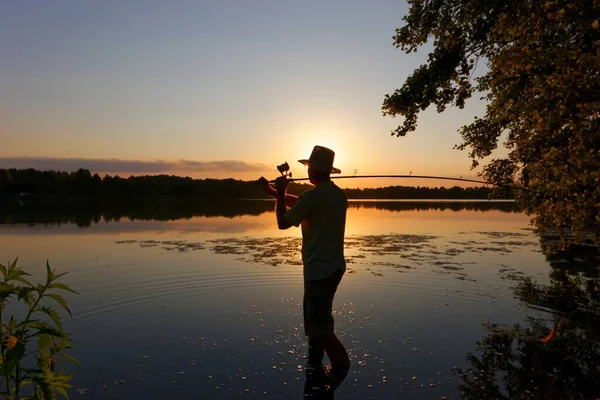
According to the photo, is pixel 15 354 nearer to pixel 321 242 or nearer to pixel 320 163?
pixel 321 242

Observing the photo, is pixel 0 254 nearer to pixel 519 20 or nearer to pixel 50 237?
pixel 50 237

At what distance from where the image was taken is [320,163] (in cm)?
565

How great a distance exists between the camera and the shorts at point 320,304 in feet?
18.2

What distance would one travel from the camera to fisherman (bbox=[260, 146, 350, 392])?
17.9ft

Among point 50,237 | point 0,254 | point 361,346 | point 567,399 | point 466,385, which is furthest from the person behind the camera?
point 50,237

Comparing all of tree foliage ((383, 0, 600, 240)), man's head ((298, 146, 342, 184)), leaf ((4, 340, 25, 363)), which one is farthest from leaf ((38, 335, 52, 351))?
tree foliage ((383, 0, 600, 240))

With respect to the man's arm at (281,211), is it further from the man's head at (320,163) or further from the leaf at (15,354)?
the leaf at (15,354)

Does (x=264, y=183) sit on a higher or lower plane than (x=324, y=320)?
higher

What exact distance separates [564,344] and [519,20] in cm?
520

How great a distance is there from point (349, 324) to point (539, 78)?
5.37 meters

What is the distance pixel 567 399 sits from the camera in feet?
17.4

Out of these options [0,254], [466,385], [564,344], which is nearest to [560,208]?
[564,344]

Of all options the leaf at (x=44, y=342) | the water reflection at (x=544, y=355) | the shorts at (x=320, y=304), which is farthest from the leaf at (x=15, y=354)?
the water reflection at (x=544, y=355)

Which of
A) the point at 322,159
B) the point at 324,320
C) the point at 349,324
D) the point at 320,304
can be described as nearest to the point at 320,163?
the point at 322,159
